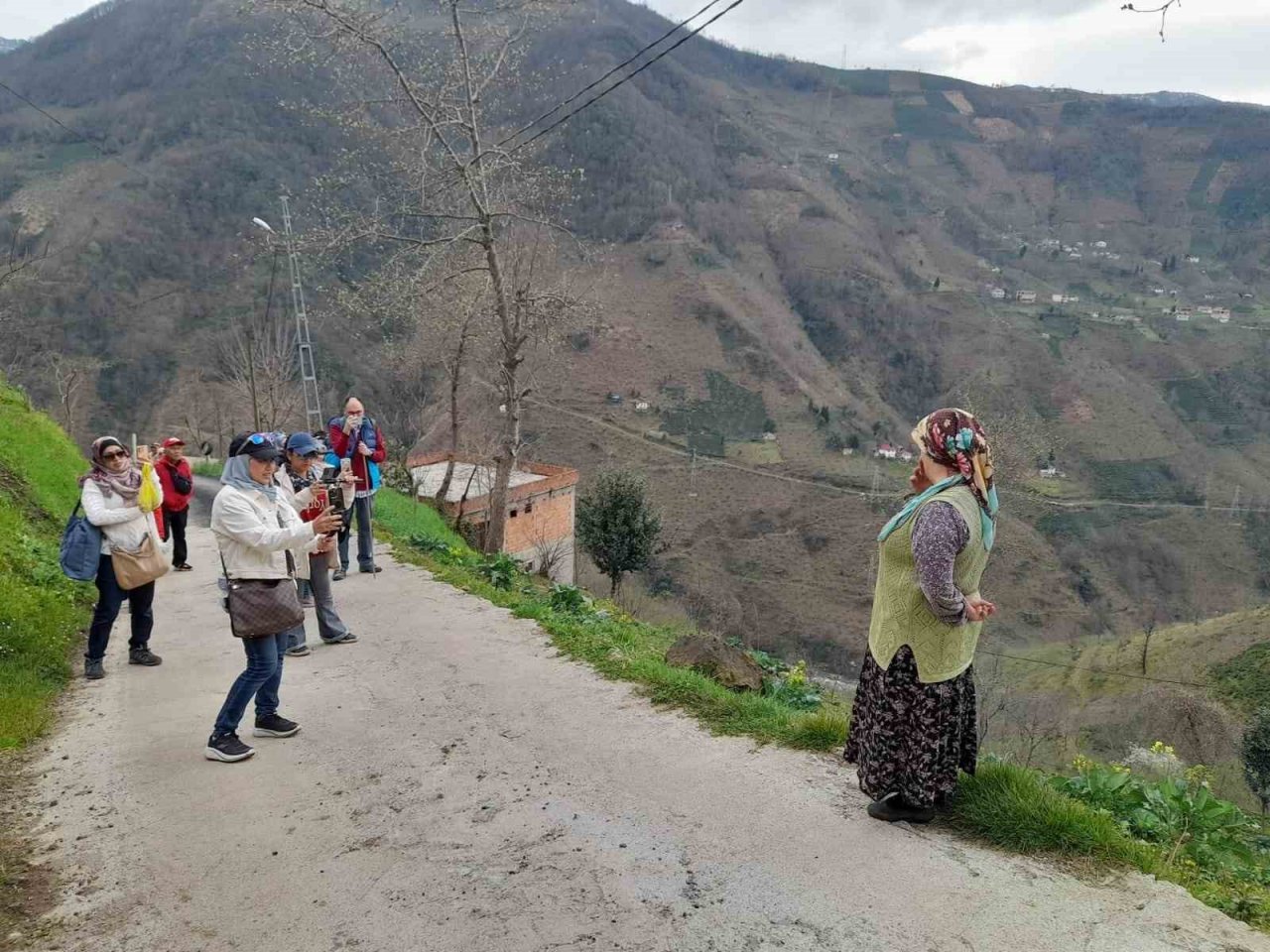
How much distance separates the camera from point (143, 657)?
260 inches

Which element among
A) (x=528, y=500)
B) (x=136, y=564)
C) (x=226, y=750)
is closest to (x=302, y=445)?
(x=136, y=564)

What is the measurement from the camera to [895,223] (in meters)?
116

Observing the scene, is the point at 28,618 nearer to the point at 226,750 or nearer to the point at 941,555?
the point at 226,750

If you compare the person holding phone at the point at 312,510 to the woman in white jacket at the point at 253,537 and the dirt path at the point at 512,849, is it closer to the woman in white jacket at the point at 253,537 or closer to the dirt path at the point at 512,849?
the woman in white jacket at the point at 253,537

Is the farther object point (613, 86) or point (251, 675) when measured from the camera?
point (613, 86)

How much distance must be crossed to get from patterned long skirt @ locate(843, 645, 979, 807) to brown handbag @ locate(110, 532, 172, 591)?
5001 millimetres

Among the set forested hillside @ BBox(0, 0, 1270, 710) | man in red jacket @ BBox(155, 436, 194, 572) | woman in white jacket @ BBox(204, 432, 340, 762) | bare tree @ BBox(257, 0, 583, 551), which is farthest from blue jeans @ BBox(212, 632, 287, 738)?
forested hillside @ BBox(0, 0, 1270, 710)

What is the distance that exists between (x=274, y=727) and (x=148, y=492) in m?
2.19

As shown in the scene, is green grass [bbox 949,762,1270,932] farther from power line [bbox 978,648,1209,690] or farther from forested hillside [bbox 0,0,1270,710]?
power line [bbox 978,648,1209,690]

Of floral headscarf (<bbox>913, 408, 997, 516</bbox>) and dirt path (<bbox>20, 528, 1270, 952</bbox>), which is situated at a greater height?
floral headscarf (<bbox>913, 408, 997, 516</bbox>)

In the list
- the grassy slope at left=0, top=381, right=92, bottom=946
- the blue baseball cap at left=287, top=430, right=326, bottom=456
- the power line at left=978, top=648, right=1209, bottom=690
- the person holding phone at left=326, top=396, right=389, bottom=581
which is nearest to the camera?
the grassy slope at left=0, top=381, right=92, bottom=946

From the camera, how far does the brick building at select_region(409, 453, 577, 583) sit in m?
26.0

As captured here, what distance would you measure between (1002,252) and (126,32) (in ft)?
393

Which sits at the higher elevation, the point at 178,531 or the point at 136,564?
the point at 136,564
